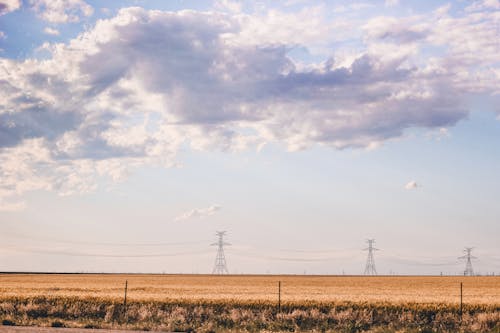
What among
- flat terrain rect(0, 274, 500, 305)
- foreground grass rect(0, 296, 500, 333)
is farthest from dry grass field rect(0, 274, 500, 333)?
flat terrain rect(0, 274, 500, 305)

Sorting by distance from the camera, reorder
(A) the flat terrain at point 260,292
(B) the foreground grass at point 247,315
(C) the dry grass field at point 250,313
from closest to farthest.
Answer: (B) the foreground grass at point 247,315 → (C) the dry grass field at point 250,313 → (A) the flat terrain at point 260,292

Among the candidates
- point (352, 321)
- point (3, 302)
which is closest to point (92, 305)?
point (3, 302)

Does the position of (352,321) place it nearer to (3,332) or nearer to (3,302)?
(3,332)

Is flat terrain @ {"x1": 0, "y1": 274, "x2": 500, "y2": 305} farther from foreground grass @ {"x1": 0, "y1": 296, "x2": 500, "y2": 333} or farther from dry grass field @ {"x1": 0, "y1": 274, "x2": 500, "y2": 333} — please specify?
foreground grass @ {"x1": 0, "y1": 296, "x2": 500, "y2": 333}

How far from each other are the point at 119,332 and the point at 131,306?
15138mm

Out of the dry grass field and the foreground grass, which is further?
the dry grass field

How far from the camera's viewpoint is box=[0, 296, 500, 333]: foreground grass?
27.2 metres

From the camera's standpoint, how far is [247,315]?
30.0m

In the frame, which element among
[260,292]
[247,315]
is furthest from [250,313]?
[260,292]

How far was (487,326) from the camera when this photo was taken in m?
27.5

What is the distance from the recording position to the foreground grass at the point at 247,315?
89.4 feet

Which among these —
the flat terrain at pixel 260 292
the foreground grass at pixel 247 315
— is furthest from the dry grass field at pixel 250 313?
the flat terrain at pixel 260 292

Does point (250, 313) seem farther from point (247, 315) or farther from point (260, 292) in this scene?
point (260, 292)

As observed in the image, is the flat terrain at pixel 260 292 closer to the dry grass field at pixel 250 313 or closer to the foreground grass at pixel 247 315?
the dry grass field at pixel 250 313
